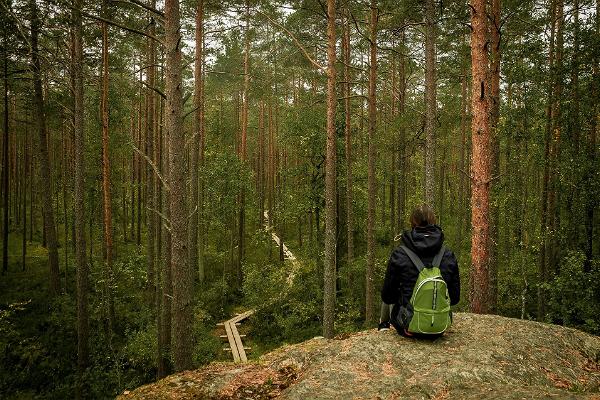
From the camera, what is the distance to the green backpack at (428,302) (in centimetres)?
404

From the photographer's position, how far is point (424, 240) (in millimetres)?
4141

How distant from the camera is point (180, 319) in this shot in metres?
6.34

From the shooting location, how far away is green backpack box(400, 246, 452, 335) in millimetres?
4035

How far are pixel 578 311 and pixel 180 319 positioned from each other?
39.4ft

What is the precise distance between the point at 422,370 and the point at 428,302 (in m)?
0.68

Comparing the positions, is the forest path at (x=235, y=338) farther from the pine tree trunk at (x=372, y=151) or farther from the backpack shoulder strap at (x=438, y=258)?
the backpack shoulder strap at (x=438, y=258)

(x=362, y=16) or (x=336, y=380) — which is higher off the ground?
(x=362, y=16)

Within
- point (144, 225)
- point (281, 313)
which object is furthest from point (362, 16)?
point (144, 225)

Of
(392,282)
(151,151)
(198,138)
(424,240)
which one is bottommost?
(392,282)

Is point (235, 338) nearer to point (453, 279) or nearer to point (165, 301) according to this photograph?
point (165, 301)

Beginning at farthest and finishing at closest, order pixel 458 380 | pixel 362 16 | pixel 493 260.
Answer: pixel 362 16 → pixel 493 260 → pixel 458 380

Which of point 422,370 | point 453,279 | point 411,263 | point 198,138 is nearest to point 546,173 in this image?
point 453,279

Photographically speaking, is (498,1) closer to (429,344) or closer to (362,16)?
(362,16)

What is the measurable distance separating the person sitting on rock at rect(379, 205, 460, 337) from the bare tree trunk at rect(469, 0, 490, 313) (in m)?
2.67
